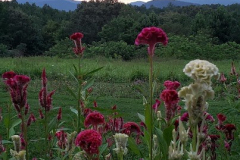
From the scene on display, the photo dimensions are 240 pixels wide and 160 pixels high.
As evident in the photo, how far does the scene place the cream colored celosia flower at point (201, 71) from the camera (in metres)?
0.92

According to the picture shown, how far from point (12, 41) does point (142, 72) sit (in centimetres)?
2120

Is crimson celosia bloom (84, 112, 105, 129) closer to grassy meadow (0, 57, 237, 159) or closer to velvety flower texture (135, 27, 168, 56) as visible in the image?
velvety flower texture (135, 27, 168, 56)

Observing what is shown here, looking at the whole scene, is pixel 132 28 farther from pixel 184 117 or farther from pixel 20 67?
pixel 184 117

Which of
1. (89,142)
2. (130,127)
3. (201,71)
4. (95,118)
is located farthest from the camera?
(130,127)

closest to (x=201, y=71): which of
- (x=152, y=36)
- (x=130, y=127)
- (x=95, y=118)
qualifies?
(x=152, y=36)

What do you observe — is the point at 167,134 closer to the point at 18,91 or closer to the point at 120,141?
the point at 120,141

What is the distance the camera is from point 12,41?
1180 inches

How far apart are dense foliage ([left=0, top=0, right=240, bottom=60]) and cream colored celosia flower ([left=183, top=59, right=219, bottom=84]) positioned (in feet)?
56.1

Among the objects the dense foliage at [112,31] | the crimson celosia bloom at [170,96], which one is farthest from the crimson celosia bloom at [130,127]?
the dense foliage at [112,31]

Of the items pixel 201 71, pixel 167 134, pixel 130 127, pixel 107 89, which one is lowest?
pixel 107 89

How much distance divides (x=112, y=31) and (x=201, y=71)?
2545cm

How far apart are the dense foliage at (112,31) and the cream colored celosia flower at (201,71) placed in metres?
17.1

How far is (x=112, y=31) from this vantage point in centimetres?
2616

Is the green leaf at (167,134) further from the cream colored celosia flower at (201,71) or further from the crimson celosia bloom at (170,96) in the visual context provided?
the cream colored celosia flower at (201,71)
